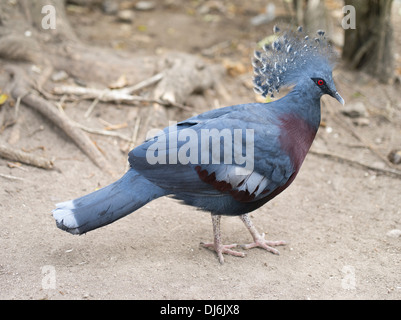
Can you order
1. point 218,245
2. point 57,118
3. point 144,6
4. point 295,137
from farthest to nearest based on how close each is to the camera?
1. point 144,6
2. point 57,118
3. point 218,245
4. point 295,137

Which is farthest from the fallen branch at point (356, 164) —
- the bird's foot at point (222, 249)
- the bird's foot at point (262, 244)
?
the bird's foot at point (222, 249)

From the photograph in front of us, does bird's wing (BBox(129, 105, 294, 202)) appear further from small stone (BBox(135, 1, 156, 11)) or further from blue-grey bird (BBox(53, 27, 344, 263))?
small stone (BBox(135, 1, 156, 11))

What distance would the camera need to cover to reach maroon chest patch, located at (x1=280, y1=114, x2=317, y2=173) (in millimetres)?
3371

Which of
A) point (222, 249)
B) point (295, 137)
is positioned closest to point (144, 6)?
point (295, 137)

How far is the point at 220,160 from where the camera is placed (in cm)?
325

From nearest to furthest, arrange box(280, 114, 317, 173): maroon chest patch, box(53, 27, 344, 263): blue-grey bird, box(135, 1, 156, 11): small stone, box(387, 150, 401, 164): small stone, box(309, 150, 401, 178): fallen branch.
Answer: box(53, 27, 344, 263): blue-grey bird, box(280, 114, 317, 173): maroon chest patch, box(309, 150, 401, 178): fallen branch, box(387, 150, 401, 164): small stone, box(135, 1, 156, 11): small stone

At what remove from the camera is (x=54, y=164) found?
4508 millimetres

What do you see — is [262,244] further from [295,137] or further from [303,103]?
[303,103]

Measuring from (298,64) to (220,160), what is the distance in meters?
0.95

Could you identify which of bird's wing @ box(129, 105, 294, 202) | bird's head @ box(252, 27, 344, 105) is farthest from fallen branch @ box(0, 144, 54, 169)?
bird's head @ box(252, 27, 344, 105)

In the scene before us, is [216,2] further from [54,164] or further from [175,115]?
[54,164]

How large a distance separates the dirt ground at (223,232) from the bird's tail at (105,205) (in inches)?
12.8

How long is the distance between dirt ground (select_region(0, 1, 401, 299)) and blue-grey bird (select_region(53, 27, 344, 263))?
351mm

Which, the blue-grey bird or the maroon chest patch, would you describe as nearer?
the blue-grey bird
